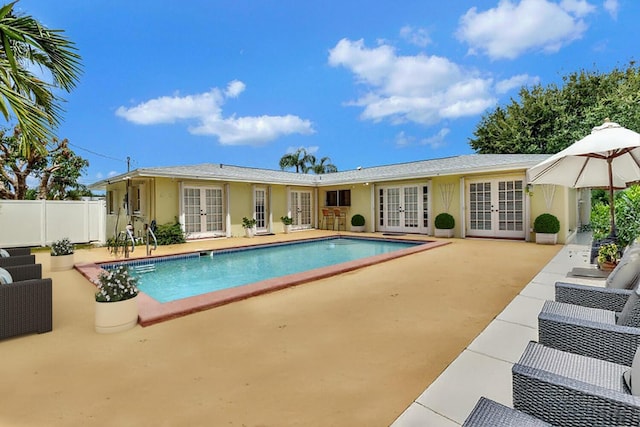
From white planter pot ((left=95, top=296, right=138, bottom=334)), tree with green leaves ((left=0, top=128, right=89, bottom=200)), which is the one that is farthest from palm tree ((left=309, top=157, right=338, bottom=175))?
white planter pot ((left=95, top=296, right=138, bottom=334))

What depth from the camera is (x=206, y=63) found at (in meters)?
20.2

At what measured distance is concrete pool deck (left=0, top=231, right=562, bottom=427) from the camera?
205cm

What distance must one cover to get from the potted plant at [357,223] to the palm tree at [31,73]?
11.2 meters

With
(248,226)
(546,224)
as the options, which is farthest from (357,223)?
(546,224)

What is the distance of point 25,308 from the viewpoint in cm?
323

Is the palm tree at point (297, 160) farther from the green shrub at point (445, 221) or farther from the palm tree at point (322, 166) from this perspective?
the green shrub at point (445, 221)

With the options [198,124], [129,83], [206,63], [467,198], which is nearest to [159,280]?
[467,198]

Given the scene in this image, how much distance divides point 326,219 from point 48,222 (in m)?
10.9

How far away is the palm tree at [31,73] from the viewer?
145 inches

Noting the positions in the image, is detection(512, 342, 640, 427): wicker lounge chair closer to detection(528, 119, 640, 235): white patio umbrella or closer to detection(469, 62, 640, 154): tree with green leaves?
detection(528, 119, 640, 235): white patio umbrella

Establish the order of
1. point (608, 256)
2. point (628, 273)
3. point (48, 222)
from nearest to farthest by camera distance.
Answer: point (628, 273) < point (608, 256) < point (48, 222)

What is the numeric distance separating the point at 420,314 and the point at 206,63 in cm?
2145

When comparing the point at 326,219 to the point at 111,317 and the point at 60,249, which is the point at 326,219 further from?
the point at 111,317

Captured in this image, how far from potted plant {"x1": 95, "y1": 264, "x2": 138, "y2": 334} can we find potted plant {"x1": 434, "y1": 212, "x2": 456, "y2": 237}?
1068 centimetres
